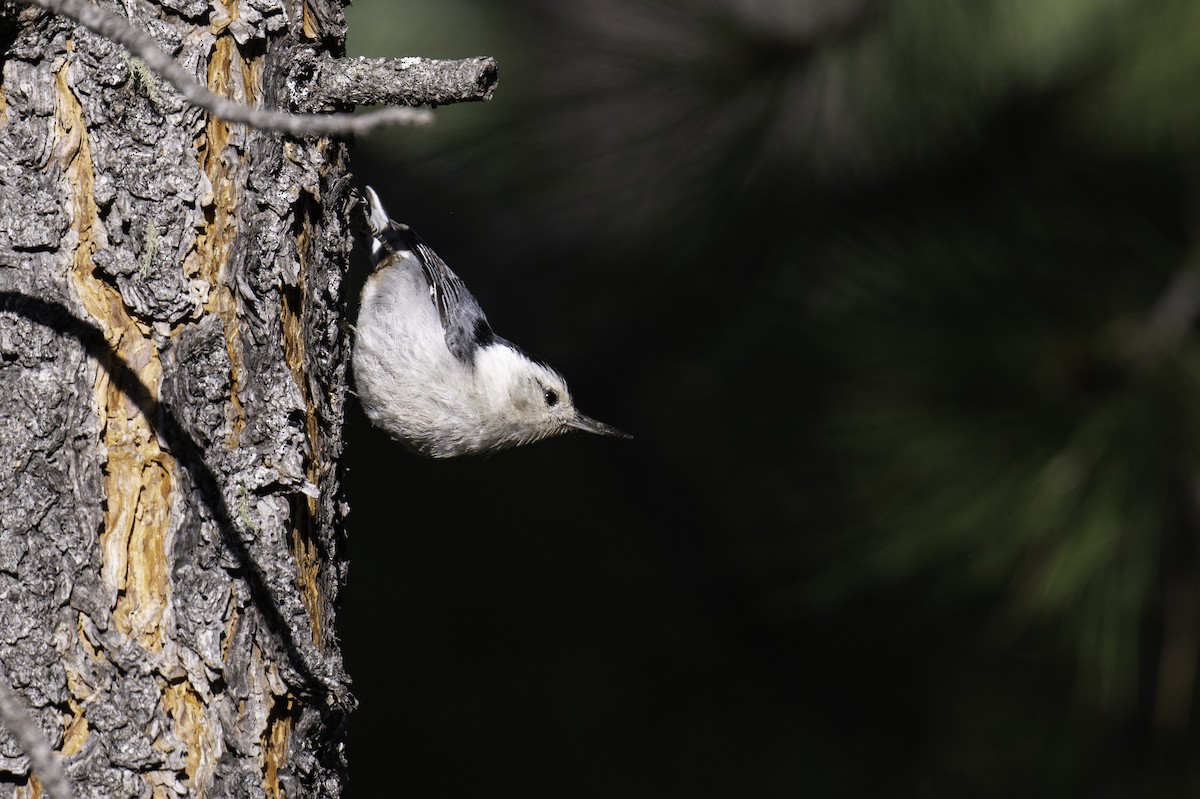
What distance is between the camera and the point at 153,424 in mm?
1329

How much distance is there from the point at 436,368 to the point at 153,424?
3.33 feet

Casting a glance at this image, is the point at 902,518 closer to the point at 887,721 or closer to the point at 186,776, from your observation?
the point at 186,776

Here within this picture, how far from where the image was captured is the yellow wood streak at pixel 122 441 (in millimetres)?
1299

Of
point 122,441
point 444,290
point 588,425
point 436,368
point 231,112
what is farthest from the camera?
point 588,425

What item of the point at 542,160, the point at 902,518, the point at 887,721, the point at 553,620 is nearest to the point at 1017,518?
the point at 902,518

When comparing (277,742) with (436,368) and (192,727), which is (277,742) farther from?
(436,368)

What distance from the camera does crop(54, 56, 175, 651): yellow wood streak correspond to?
1.30 meters

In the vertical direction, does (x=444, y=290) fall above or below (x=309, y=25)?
above

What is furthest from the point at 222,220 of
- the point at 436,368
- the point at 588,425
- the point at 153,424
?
the point at 588,425

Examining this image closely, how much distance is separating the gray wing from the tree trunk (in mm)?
955

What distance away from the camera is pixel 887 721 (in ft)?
11.9

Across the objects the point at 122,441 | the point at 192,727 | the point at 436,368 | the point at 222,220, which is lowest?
the point at 192,727

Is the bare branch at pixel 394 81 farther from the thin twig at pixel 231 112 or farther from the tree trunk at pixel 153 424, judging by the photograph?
the thin twig at pixel 231 112

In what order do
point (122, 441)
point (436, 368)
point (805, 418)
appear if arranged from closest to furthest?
1. point (122, 441)
2. point (436, 368)
3. point (805, 418)
